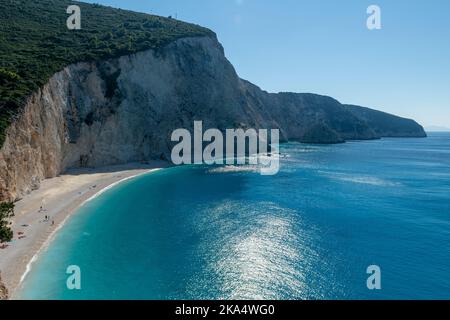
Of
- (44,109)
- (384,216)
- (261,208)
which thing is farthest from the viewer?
(44,109)

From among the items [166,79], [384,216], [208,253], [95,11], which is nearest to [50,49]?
[166,79]

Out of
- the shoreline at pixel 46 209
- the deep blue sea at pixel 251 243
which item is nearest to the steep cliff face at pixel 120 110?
the shoreline at pixel 46 209

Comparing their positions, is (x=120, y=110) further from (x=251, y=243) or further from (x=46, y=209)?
(x=251, y=243)

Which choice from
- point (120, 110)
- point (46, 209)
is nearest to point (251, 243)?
point (46, 209)

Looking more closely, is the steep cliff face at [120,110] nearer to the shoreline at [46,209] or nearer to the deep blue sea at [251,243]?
the shoreline at [46,209]

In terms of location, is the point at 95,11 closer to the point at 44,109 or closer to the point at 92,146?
the point at 92,146

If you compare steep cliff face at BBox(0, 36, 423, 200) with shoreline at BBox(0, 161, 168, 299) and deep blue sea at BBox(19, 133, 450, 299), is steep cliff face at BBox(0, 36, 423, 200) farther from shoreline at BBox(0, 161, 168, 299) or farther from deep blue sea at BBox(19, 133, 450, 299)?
deep blue sea at BBox(19, 133, 450, 299)
